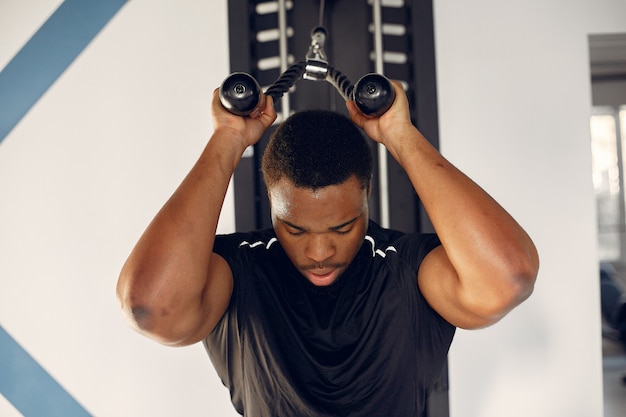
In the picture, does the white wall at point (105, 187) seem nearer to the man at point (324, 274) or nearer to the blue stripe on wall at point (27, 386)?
the blue stripe on wall at point (27, 386)

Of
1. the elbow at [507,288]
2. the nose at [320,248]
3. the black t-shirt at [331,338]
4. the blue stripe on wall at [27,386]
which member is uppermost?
the nose at [320,248]

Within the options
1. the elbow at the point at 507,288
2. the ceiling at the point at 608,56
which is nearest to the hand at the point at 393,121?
the elbow at the point at 507,288

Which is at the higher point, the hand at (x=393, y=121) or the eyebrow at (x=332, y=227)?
the hand at (x=393, y=121)

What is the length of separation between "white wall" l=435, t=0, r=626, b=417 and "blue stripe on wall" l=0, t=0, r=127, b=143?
1.06 metres

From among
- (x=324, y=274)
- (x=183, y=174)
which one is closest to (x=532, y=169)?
(x=324, y=274)

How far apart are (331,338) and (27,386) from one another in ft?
3.77

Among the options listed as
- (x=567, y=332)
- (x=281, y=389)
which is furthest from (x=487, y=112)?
(x=281, y=389)

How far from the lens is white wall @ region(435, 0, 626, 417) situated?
1511 mm

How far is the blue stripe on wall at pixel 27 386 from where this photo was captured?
1559mm

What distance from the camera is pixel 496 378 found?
4.99ft

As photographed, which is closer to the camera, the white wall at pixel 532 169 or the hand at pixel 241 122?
the hand at pixel 241 122

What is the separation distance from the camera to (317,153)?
89cm

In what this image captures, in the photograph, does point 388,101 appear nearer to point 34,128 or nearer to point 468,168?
point 468,168

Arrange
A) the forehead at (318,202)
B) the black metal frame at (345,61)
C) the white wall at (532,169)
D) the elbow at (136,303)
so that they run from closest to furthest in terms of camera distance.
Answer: the elbow at (136,303)
the forehead at (318,202)
the black metal frame at (345,61)
the white wall at (532,169)
